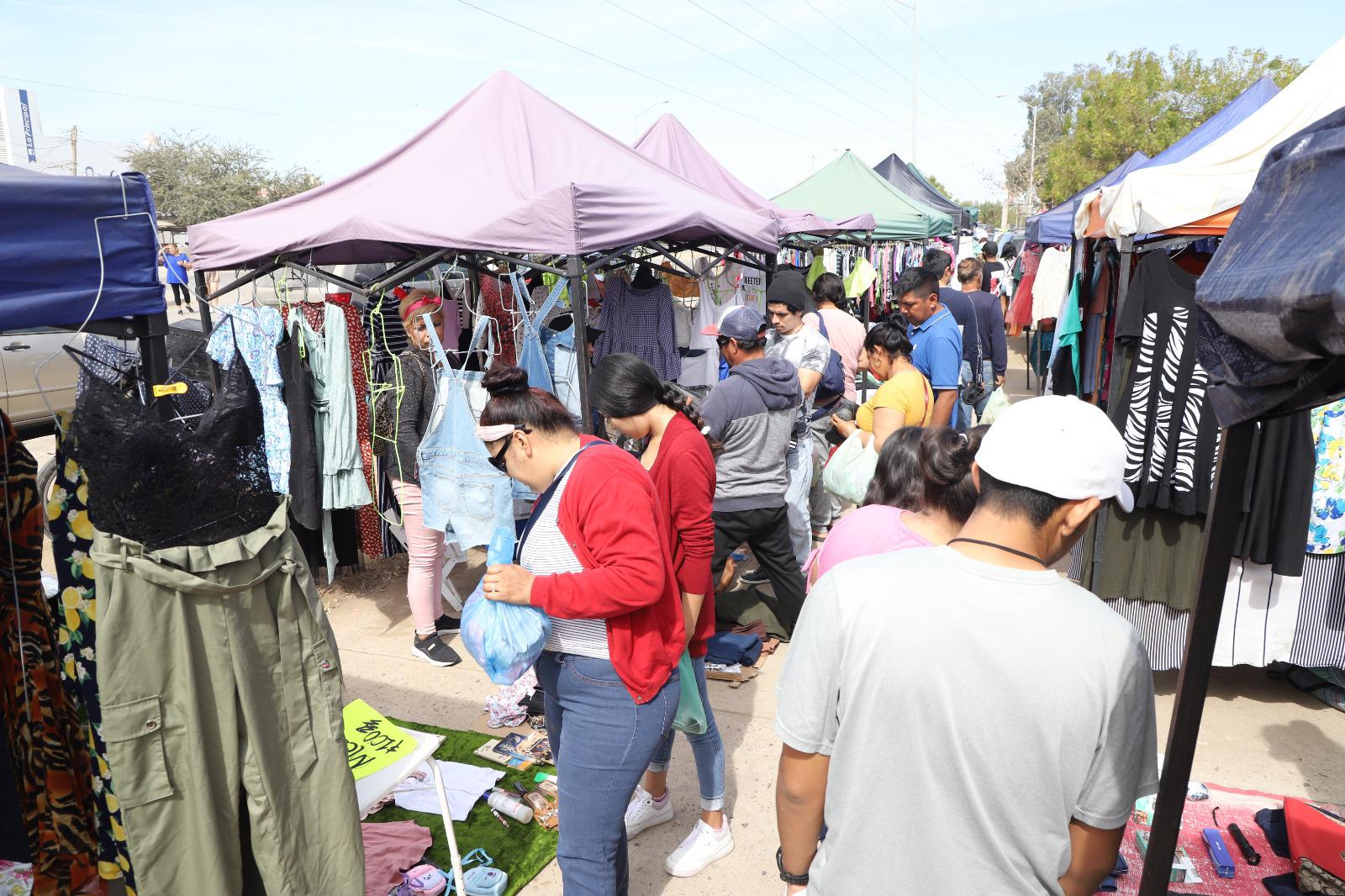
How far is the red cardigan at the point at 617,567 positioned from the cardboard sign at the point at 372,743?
2.93ft

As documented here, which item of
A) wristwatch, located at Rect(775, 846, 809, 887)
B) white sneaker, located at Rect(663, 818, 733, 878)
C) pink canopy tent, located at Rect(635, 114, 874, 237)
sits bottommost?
white sneaker, located at Rect(663, 818, 733, 878)

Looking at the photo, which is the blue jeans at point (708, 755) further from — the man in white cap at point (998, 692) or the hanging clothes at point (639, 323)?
the hanging clothes at point (639, 323)

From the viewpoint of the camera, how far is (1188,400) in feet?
12.9

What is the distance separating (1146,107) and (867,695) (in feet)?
93.6

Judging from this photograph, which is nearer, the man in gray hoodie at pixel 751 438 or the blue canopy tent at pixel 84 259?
the blue canopy tent at pixel 84 259

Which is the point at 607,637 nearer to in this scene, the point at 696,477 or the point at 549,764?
the point at 696,477

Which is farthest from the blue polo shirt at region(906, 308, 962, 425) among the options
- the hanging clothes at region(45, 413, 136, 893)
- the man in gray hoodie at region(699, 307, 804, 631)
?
the hanging clothes at region(45, 413, 136, 893)

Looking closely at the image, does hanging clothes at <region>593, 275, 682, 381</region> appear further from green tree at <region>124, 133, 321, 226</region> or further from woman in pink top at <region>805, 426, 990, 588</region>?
green tree at <region>124, 133, 321, 226</region>

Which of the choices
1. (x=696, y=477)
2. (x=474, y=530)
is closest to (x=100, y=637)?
(x=696, y=477)

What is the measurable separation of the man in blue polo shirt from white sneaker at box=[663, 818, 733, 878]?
3241 mm

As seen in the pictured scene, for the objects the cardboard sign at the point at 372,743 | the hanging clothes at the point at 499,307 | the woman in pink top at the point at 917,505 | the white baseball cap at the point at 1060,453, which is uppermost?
the hanging clothes at the point at 499,307

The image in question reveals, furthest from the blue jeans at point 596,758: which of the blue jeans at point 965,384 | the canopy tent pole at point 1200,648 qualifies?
the blue jeans at point 965,384

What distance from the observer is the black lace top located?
190cm

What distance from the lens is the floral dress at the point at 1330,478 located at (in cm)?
388
